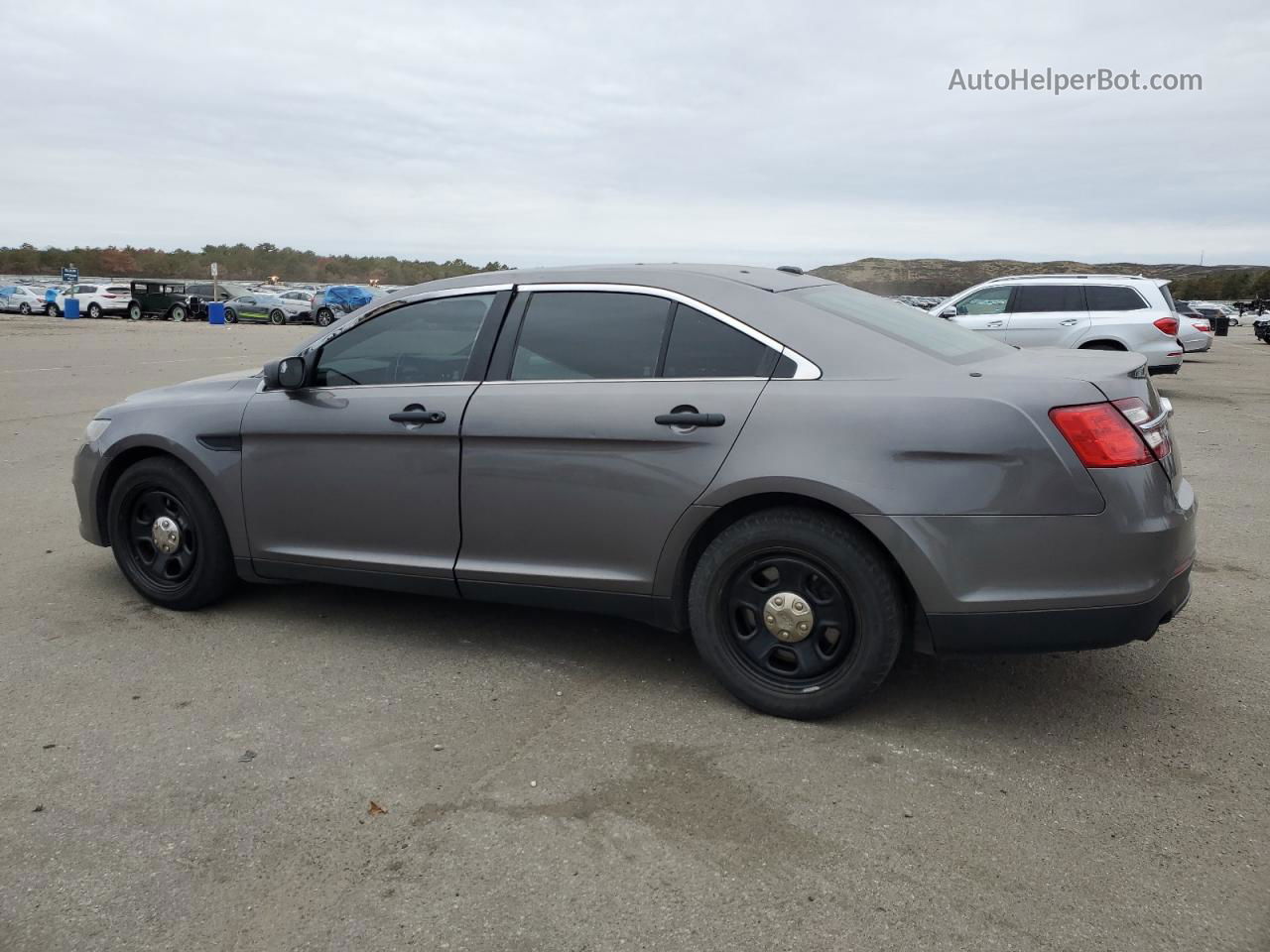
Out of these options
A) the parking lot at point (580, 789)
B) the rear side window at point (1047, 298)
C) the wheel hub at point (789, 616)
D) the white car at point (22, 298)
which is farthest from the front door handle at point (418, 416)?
the white car at point (22, 298)

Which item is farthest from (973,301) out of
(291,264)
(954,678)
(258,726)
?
(291,264)

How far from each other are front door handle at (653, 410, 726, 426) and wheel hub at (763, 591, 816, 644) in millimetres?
624

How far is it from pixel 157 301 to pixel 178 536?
45.8 m

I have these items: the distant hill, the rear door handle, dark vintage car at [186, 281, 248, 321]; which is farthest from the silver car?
dark vintage car at [186, 281, 248, 321]

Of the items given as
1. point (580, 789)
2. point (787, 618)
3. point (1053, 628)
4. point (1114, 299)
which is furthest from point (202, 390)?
point (1114, 299)

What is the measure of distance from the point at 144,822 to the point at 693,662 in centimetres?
207

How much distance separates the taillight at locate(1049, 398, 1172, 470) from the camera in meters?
3.45

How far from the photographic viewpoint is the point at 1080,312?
15.5m

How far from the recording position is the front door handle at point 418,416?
14.3ft

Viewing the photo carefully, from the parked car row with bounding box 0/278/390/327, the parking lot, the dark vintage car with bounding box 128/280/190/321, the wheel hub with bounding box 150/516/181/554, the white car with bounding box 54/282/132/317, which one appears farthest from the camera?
the dark vintage car with bounding box 128/280/190/321

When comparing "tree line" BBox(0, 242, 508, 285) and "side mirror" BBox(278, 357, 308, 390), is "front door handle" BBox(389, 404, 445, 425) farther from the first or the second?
"tree line" BBox(0, 242, 508, 285)

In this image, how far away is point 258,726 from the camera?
12.5 feet

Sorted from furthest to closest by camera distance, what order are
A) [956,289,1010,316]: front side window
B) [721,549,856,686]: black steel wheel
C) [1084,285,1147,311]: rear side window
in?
[956,289,1010,316]: front side window < [1084,285,1147,311]: rear side window < [721,549,856,686]: black steel wheel

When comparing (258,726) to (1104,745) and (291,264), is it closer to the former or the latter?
(1104,745)
